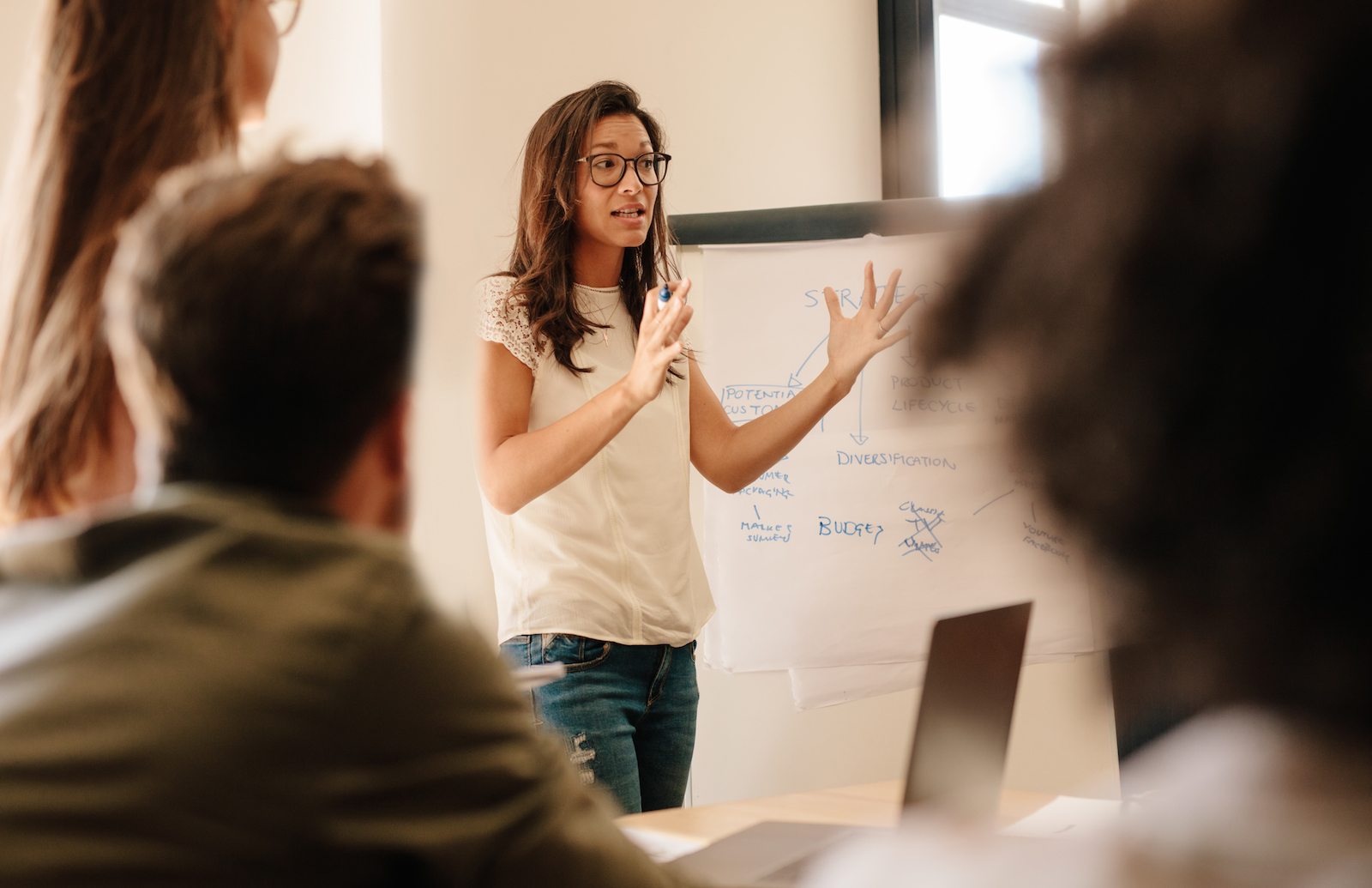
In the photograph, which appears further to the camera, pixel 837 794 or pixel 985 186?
pixel 837 794

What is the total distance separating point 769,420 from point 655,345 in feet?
1.23

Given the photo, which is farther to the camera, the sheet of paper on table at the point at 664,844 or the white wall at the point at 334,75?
the white wall at the point at 334,75

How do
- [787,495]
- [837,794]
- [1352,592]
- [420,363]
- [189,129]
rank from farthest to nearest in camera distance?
[787,495]
[837,794]
[189,129]
[420,363]
[1352,592]

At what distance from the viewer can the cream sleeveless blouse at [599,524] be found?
1693 millimetres

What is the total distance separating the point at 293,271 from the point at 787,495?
1.83m

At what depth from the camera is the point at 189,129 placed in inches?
33.4

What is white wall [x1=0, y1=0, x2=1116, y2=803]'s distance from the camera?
86.1 inches

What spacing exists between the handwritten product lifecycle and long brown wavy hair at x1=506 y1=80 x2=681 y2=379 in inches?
18.5

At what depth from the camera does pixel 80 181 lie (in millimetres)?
823

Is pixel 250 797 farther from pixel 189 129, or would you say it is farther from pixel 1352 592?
pixel 189 129

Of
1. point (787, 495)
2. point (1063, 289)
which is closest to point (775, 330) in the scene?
point (787, 495)

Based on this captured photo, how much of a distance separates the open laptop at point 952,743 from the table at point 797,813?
74 millimetres

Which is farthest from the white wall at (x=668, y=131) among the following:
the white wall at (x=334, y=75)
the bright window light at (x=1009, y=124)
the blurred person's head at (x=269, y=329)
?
the bright window light at (x=1009, y=124)

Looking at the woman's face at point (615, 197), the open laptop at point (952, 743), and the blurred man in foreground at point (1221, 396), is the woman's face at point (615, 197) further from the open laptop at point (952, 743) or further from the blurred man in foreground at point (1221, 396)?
the blurred man in foreground at point (1221, 396)
